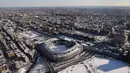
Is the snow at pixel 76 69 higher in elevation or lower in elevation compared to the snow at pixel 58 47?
lower

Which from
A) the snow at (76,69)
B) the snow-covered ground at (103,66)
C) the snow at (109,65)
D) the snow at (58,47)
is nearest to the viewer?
the snow at (76,69)

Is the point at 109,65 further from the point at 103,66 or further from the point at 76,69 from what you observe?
the point at 76,69

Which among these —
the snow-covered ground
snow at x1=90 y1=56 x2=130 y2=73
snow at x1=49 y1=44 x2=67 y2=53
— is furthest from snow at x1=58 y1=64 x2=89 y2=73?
snow at x1=49 y1=44 x2=67 y2=53

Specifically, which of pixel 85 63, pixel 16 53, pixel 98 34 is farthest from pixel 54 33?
pixel 85 63

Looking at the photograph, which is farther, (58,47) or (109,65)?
(58,47)

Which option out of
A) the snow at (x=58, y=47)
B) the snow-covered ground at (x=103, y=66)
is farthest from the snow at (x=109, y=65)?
the snow at (x=58, y=47)

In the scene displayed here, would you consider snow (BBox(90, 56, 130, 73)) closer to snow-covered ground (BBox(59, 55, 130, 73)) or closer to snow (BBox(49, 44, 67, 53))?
snow-covered ground (BBox(59, 55, 130, 73))

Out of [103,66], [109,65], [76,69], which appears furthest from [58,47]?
[109,65]

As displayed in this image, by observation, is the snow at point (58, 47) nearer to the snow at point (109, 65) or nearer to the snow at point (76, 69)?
the snow at point (76, 69)

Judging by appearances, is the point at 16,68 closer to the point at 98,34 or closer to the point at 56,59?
the point at 56,59
